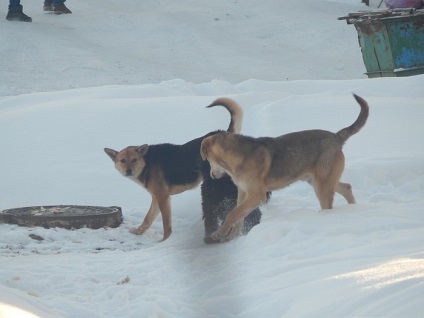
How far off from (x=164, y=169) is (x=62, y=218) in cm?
97

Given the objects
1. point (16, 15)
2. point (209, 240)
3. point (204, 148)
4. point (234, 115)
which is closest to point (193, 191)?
point (234, 115)

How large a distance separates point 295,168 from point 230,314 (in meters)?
1.98

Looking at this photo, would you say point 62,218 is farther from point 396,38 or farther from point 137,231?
point 396,38

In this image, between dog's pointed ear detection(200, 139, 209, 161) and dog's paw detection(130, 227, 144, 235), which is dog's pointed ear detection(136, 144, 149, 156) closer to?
dog's paw detection(130, 227, 144, 235)

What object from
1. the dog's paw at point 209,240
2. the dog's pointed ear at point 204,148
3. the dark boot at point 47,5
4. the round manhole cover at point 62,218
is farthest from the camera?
the dark boot at point 47,5

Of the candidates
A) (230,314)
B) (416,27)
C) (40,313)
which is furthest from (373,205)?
(416,27)

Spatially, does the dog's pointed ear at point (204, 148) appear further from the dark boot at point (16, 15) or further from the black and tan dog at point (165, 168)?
the dark boot at point (16, 15)

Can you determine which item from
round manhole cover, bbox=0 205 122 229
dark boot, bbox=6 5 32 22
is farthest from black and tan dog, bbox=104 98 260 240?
dark boot, bbox=6 5 32 22

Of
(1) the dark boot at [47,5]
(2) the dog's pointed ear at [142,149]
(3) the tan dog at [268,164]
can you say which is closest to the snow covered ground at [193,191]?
(3) the tan dog at [268,164]

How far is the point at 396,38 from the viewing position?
48.4ft

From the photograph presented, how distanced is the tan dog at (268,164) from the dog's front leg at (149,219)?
4.21ft

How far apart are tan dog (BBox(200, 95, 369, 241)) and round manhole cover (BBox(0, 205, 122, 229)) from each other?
4.83ft

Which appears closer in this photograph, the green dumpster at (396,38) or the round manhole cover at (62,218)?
the round manhole cover at (62,218)

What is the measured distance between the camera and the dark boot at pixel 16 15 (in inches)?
805
